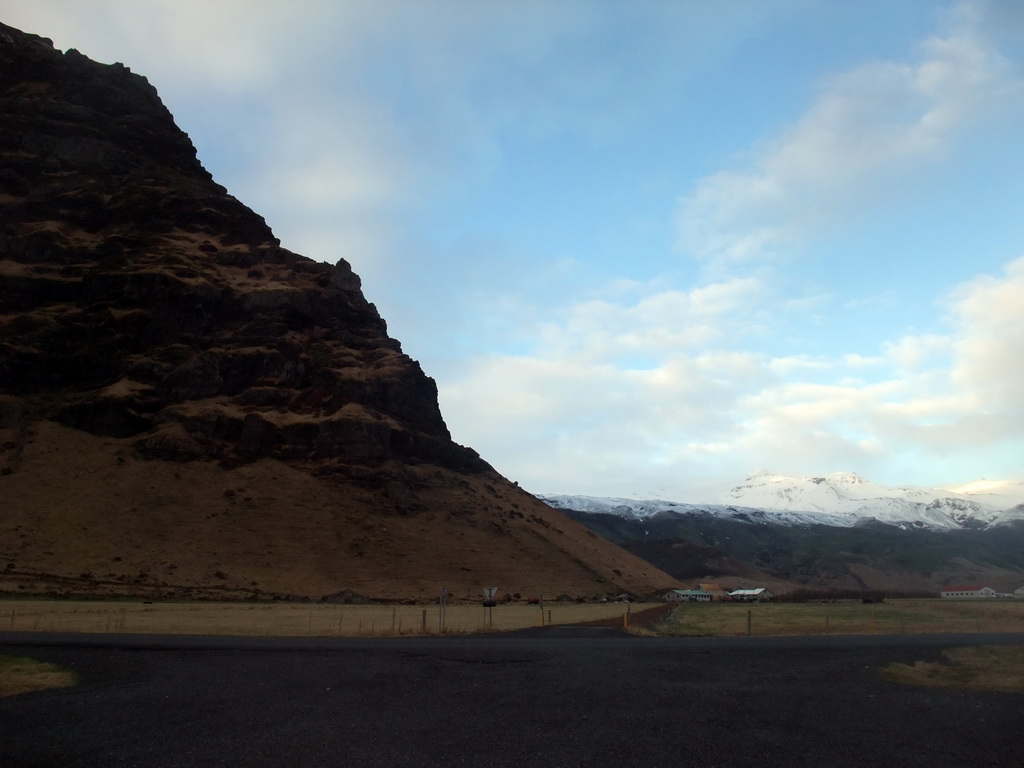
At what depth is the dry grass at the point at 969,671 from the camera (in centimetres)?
1759

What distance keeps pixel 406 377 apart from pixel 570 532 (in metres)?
31.3

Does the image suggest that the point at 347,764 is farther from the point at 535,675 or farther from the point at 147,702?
the point at 535,675

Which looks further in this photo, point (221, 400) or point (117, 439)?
point (221, 400)

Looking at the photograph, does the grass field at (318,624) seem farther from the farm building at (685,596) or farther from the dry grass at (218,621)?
the farm building at (685,596)

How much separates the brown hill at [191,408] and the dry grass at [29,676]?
4675 centimetres

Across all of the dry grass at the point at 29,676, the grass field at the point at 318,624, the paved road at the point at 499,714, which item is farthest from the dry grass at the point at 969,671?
the dry grass at the point at 29,676

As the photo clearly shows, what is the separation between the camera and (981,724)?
12.9 metres

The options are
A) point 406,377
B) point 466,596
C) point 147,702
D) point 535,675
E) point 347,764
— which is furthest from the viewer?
point 406,377

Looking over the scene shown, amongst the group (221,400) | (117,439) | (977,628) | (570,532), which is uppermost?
(221,400)

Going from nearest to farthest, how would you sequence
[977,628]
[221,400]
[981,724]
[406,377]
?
[981,724] < [977,628] < [221,400] < [406,377]

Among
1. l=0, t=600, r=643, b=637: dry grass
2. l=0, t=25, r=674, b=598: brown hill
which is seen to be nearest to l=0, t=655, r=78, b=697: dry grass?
l=0, t=600, r=643, b=637: dry grass

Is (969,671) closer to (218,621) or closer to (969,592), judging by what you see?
(218,621)

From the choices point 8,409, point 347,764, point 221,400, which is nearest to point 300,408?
point 221,400

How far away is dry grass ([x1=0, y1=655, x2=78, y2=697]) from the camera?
16.3 meters
